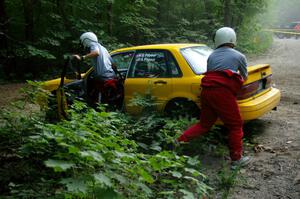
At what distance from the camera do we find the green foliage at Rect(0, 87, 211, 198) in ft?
8.31

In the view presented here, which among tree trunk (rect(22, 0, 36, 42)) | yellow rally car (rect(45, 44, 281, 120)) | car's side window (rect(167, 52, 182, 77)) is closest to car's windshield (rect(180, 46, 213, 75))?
yellow rally car (rect(45, 44, 281, 120))

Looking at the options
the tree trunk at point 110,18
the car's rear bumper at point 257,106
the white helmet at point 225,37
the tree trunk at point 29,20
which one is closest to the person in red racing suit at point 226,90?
the white helmet at point 225,37

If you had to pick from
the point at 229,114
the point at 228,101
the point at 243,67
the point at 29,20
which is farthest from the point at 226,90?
the point at 29,20

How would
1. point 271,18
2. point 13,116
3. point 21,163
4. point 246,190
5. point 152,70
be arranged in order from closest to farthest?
point 21,163 → point 246,190 → point 13,116 → point 152,70 → point 271,18

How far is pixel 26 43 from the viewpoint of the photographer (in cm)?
1299

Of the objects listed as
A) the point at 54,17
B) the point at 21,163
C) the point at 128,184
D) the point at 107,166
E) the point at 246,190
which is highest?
the point at 54,17

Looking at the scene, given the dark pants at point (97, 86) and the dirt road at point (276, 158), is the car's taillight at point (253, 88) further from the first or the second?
the dark pants at point (97, 86)

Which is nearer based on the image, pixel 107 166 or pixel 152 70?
pixel 107 166

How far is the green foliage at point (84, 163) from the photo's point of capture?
2533 millimetres

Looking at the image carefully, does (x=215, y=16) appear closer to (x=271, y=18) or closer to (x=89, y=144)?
(x=271, y=18)

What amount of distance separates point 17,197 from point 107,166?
102 centimetres

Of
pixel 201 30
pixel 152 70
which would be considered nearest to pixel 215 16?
pixel 201 30

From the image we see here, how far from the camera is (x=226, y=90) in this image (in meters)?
5.01

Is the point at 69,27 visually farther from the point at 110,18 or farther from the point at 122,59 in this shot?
the point at 122,59
